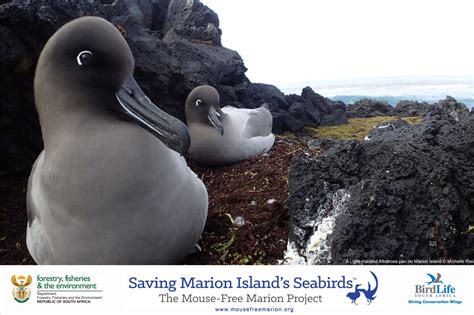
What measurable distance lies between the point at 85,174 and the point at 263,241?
1.53 metres

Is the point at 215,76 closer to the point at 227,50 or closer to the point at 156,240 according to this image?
the point at 227,50

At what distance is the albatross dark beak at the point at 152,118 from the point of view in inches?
102

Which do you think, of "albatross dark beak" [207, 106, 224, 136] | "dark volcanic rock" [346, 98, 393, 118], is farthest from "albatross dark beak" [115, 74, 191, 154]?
"dark volcanic rock" [346, 98, 393, 118]

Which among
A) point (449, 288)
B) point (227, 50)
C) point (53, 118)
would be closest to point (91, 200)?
point (53, 118)

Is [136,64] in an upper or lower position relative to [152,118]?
upper

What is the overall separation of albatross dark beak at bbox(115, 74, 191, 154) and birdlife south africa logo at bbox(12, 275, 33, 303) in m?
1.34

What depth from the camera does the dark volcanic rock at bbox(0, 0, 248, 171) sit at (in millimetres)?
4871

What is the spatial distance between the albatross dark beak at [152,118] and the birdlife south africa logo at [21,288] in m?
1.34

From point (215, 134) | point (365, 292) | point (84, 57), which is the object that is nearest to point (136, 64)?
point (215, 134)

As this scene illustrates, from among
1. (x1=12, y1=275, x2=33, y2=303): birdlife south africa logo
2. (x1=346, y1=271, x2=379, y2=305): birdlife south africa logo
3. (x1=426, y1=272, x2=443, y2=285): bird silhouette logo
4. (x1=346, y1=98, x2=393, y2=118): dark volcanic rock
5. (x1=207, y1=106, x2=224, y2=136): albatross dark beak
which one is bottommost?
(x1=12, y1=275, x2=33, y2=303): birdlife south africa logo

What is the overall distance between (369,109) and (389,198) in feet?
57.5

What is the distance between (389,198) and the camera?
3.00 metres

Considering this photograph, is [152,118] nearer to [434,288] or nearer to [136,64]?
[434,288]

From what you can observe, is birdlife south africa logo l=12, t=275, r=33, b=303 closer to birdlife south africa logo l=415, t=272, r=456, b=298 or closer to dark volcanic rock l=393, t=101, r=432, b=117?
birdlife south africa logo l=415, t=272, r=456, b=298
